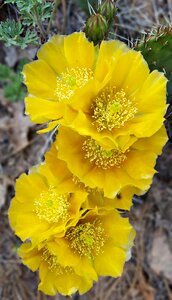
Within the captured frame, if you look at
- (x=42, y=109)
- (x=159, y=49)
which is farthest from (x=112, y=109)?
(x=159, y=49)

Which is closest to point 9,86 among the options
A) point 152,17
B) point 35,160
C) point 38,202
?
point 35,160

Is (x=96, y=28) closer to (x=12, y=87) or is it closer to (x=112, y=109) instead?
(x=112, y=109)

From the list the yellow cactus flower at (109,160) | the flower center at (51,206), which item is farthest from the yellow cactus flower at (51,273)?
the yellow cactus flower at (109,160)

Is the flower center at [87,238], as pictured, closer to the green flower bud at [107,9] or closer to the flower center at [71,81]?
the flower center at [71,81]

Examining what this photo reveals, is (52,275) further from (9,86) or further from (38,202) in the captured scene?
(9,86)

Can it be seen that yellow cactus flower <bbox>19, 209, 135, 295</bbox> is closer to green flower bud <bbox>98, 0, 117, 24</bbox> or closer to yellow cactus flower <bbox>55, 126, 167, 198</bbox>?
yellow cactus flower <bbox>55, 126, 167, 198</bbox>

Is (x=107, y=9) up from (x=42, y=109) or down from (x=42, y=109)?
up

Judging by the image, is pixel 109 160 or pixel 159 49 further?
pixel 159 49
